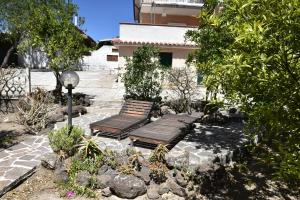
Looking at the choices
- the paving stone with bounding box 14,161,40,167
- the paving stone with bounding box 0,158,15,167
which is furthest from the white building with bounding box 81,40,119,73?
the paving stone with bounding box 14,161,40,167

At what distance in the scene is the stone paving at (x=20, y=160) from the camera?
7.44 meters

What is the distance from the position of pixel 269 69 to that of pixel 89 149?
5.80 metres

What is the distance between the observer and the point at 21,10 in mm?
29406

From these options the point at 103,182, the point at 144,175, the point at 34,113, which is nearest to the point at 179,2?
→ the point at 34,113

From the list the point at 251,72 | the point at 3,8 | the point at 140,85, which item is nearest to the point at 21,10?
the point at 3,8

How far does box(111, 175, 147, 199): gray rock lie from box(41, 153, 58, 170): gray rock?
1.81 metres

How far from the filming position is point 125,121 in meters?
11.4

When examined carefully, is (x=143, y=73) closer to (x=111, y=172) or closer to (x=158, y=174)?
(x=111, y=172)

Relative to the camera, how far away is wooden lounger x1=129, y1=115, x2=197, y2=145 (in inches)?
359

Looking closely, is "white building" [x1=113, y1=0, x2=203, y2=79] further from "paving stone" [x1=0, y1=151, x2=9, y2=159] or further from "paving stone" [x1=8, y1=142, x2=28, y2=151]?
"paving stone" [x1=0, y1=151, x2=9, y2=159]

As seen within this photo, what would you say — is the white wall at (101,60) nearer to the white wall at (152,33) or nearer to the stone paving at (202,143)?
the white wall at (152,33)

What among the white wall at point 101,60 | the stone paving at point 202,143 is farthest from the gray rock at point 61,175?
the white wall at point 101,60

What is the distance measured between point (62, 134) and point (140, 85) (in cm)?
649

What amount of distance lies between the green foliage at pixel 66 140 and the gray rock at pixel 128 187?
1.72m
